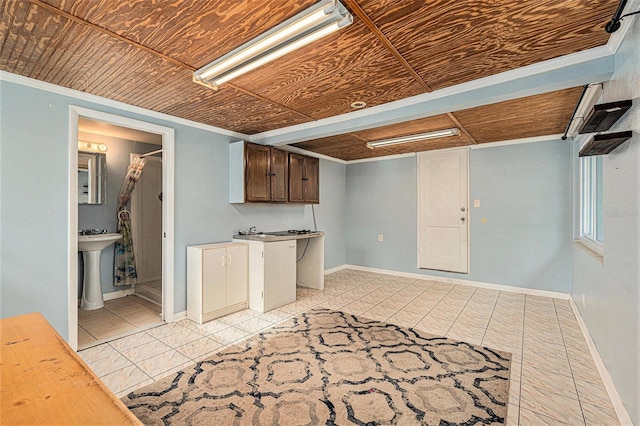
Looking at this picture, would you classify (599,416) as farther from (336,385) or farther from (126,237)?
(126,237)

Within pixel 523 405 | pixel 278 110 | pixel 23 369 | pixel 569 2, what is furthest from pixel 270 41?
pixel 523 405

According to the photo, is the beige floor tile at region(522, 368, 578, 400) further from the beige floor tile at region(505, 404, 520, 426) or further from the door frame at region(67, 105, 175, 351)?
the door frame at region(67, 105, 175, 351)

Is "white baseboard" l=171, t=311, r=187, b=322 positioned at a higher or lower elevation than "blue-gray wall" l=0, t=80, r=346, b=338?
lower

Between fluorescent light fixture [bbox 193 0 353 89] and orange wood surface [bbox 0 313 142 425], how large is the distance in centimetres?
175

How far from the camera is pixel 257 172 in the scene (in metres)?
3.82

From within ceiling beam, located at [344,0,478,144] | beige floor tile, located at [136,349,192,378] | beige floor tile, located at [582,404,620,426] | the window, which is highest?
ceiling beam, located at [344,0,478,144]

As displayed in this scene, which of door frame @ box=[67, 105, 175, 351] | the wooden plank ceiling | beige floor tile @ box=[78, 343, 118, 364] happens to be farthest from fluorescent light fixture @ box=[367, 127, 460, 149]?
beige floor tile @ box=[78, 343, 118, 364]

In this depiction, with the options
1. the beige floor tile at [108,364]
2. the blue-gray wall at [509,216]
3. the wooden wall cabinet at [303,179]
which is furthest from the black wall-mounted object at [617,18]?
the beige floor tile at [108,364]

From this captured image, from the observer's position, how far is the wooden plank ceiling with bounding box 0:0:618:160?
1546mm

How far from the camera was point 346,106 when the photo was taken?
117 inches

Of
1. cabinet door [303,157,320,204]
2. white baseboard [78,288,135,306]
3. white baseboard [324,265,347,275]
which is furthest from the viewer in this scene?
white baseboard [324,265,347,275]

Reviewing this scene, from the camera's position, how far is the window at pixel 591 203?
9.02 ft

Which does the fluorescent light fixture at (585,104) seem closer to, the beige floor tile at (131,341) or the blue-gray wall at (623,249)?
the blue-gray wall at (623,249)

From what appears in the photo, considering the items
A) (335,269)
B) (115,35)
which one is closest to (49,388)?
(115,35)
